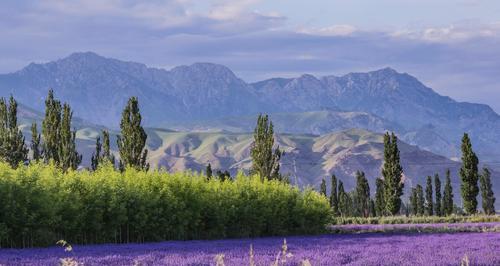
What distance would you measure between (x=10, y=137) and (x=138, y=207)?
1620 inches

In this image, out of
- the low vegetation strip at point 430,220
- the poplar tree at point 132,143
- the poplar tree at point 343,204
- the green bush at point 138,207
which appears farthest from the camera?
the poplar tree at point 343,204

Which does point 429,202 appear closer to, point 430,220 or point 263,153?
point 430,220

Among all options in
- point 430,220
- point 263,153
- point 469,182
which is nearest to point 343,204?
point 469,182

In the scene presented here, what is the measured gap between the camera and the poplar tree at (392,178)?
3649 inches

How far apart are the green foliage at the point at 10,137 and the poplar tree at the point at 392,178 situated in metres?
45.1

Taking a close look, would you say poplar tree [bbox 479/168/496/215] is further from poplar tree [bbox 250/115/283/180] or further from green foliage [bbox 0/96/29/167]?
green foliage [bbox 0/96/29/167]

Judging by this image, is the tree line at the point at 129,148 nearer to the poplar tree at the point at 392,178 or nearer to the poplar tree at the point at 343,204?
the poplar tree at the point at 392,178

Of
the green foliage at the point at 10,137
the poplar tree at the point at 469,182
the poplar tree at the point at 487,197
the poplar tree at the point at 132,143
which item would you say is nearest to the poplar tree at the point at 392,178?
the poplar tree at the point at 469,182

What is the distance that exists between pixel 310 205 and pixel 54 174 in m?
21.0

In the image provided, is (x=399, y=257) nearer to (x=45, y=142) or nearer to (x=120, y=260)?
(x=120, y=260)

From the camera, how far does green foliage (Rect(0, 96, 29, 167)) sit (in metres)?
74.2

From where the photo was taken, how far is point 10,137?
247 feet

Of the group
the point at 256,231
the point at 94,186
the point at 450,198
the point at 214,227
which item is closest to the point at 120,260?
the point at 94,186

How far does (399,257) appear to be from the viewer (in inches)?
877
